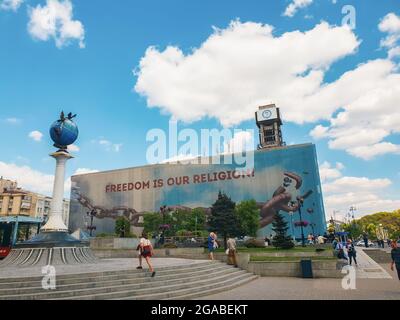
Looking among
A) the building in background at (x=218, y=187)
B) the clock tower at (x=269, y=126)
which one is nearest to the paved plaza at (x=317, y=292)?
the building in background at (x=218, y=187)

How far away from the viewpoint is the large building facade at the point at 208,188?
207ft

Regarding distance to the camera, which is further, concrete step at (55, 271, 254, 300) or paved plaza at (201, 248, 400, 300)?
paved plaza at (201, 248, 400, 300)

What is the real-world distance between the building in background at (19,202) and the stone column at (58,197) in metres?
75.7

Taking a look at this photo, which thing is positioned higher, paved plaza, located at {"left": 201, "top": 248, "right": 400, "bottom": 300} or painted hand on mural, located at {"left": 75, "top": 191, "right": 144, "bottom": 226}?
painted hand on mural, located at {"left": 75, "top": 191, "right": 144, "bottom": 226}

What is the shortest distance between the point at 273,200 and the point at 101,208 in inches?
1889

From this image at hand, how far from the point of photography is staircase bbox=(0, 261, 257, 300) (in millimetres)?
8836

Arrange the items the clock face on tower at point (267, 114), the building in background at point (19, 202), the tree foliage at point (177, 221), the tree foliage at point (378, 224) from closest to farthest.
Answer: the tree foliage at point (177, 221)
the building in background at point (19, 202)
the clock face on tower at point (267, 114)
the tree foliage at point (378, 224)

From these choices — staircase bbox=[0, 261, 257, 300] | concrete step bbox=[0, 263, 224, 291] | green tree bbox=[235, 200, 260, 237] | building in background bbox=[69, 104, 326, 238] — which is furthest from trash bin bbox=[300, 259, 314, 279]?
building in background bbox=[69, 104, 326, 238]

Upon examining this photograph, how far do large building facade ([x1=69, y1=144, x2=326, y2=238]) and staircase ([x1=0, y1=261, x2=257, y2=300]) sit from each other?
47.7 metres

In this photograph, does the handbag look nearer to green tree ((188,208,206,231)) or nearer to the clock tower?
green tree ((188,208,206,231))

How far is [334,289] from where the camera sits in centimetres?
1195

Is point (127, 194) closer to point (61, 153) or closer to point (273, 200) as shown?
point (273, 200)

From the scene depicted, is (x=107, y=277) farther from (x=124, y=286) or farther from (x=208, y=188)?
(x=208, y=188)

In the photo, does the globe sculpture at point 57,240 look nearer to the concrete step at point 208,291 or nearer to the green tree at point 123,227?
the concrete step at point 208,291
